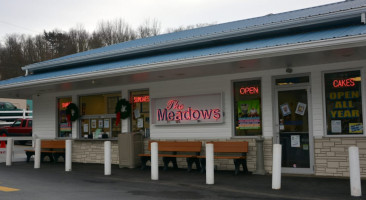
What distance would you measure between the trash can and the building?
70 cm

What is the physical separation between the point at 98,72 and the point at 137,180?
3629 millimetres

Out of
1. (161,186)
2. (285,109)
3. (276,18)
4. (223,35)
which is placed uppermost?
(276,18)

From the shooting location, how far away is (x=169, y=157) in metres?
12.8

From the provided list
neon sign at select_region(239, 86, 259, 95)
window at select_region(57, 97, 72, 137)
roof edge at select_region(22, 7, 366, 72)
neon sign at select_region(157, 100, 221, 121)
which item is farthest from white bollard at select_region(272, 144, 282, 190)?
window at select_region(57, 97, 72, 137)

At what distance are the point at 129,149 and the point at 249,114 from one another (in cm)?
411

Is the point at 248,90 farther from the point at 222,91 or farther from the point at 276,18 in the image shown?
the point at 276,18

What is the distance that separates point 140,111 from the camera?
14570 millimetres

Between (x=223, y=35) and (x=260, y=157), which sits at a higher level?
(x=223, y=35)

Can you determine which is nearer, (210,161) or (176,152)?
(210,161)

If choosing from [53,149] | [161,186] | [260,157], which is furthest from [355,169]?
[53,149]

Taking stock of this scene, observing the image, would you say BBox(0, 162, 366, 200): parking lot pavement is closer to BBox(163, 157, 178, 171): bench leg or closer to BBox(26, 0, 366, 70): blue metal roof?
BBox(163, 157, 178, 171): bench leg

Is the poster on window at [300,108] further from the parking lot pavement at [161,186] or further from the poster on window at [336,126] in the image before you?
the parking lot pavement at [161,186]

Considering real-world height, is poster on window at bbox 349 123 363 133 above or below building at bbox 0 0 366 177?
below

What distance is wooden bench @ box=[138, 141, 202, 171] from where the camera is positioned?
12.4 m
